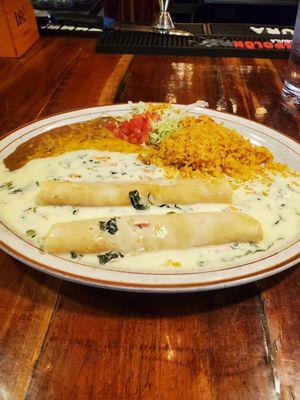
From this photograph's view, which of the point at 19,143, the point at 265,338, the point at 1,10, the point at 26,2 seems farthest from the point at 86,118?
the point at 26,2

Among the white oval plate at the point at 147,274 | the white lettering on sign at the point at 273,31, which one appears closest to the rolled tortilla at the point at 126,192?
the white oval plate at the point at 147,274

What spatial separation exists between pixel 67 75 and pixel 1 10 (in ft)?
2.32

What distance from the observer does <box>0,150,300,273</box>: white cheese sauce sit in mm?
1045

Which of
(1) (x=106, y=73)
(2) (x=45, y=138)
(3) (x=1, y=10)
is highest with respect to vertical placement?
(3) (x=1, y=10)

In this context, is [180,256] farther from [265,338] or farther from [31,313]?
[31,313]

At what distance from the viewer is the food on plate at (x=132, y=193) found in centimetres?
127

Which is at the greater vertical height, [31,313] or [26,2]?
[26,2]

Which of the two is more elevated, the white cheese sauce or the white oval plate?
the white oval plate

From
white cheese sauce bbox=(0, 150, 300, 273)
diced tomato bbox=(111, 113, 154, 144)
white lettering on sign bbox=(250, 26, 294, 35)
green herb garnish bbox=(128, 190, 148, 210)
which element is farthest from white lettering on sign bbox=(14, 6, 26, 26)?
green herb garnish bbox=(128, 190, 148, 210)

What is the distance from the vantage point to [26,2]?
3051 millimetres

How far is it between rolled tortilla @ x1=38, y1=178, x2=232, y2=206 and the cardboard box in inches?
83.7

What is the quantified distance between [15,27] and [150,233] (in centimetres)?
263

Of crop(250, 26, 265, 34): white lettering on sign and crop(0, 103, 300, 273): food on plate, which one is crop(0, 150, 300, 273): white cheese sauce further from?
crop(250, 26, 265, 34): white lettering on sign

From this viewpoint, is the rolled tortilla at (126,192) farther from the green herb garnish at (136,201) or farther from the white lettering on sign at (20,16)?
the white lettering on sign at (20,16)
